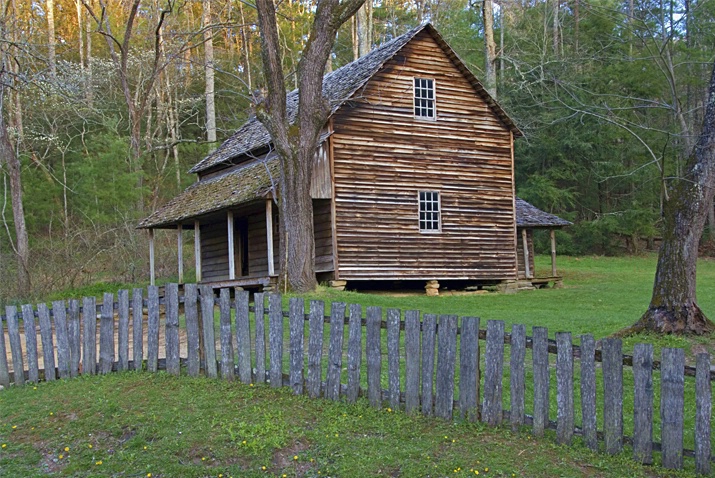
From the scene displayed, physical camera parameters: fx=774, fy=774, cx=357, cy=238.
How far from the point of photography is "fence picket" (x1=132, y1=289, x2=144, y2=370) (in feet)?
33.3

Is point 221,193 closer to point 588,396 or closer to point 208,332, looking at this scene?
point 208,332

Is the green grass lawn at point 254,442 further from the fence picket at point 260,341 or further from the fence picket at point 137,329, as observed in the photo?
the fence picket at point 137,329

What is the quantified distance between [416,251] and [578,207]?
78.0ft

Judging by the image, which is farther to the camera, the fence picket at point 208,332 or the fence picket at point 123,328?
the fence picket at point 123,328

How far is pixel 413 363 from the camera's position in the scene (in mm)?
8164

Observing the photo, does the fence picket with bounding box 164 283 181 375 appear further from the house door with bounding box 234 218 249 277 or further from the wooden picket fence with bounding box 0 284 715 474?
the house door with bounding box 234 218 249 277

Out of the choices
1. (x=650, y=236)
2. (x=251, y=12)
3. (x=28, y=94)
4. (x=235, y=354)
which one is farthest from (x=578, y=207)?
(x=235, y=354)

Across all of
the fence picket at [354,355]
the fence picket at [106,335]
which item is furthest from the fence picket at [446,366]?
the fence picket at [106,335]

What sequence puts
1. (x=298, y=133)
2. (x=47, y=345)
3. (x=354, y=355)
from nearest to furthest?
1. (x=354, y=355)
2. (x=47, y=345)
3. (x=298, y=133)

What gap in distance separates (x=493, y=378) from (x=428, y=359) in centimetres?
71

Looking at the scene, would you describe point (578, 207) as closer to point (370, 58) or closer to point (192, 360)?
point (370, 58)

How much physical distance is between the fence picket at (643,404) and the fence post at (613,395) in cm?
14

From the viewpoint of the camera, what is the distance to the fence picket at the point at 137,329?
33.3 ft

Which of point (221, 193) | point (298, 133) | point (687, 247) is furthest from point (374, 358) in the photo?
point (221, 193)
